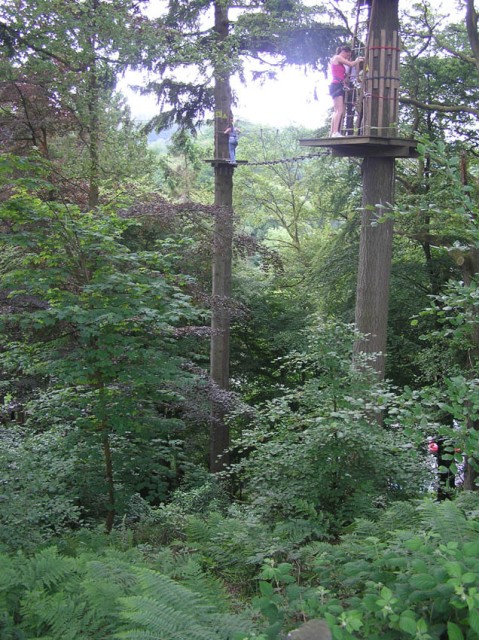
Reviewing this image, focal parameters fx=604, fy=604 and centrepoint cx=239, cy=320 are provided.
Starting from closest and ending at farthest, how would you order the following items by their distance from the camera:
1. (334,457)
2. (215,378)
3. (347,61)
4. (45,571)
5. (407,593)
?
(407,593) < (45,571) < (334,457) < (347,61) < (215,378)

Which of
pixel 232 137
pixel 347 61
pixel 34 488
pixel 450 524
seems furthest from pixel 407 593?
pixel 232 137

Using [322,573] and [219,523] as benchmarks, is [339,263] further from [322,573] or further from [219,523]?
[322,573]

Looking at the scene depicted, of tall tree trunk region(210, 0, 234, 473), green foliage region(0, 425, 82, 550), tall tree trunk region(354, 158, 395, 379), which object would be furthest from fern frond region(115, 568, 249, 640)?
tall tree trunk region(210, 0, 234, 473)

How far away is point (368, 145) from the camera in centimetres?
854

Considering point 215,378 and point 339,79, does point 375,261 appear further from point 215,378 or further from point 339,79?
point 215,378

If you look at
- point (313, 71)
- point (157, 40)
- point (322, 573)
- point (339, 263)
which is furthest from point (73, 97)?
point (322, 573)

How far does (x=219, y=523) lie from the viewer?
5746 millimetres

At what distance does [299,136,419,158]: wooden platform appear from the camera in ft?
27.3

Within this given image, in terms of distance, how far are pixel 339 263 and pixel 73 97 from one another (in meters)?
7.23

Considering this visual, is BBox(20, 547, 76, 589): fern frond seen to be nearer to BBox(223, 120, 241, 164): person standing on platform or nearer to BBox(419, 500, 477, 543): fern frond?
BBox(419, 500, 477, 543): fern frond

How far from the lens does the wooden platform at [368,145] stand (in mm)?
8328

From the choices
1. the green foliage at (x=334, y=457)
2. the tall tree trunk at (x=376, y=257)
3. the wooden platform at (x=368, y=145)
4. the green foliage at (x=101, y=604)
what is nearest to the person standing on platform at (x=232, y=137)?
the wooden platform at (x=368, y=145)

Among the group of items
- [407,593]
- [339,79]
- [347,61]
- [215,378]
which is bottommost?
[215,378]

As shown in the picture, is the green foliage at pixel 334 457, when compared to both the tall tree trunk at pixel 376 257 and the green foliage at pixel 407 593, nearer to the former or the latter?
the green foliage at pixel 407 593
